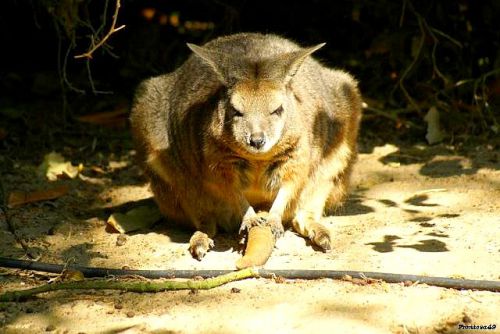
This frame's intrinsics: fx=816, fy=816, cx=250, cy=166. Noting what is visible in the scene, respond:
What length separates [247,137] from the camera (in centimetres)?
498

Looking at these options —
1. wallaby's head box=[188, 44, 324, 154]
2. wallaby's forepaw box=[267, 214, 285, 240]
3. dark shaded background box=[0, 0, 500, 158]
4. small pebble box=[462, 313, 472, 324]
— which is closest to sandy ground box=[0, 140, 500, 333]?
small pebble box=[462, 313, 472, 324]

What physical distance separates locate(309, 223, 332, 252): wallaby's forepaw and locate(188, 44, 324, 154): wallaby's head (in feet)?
2.23

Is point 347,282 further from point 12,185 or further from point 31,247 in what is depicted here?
point 12,185

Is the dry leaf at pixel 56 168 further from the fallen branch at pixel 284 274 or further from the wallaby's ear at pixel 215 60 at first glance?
the wallaby's ear at pixel 215 60

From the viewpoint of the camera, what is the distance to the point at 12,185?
667 centimetres

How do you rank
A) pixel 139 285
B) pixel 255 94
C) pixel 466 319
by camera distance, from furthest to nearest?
1. pixel 255 94
2. pixel 139 285
3. pixel 466 319

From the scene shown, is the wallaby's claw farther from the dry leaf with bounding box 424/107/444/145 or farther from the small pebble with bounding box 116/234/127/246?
the dry leaf with bounding box 424/107/444/145

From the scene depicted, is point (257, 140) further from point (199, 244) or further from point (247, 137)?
point (199, 244)

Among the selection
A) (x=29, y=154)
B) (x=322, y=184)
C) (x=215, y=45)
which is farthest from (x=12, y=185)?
(x=322, y=184)

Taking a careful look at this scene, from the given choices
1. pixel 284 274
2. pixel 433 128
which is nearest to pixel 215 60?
pixel 284 274

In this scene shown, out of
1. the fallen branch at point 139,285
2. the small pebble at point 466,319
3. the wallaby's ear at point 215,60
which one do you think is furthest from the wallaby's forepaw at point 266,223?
the small pebble at point 466,319

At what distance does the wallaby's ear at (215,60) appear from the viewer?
5230 mm

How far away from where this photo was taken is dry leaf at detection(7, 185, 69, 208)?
6.27m

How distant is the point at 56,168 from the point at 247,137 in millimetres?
2647
